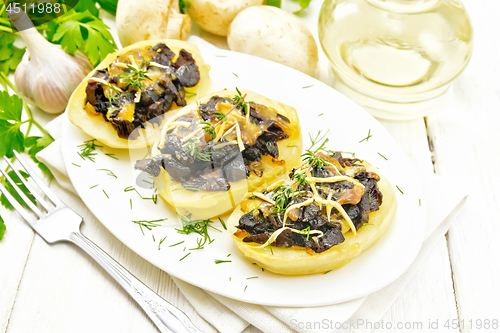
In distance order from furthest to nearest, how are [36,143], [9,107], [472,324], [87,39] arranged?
[87,39] < [36,143] < [9,107] < [472,324]

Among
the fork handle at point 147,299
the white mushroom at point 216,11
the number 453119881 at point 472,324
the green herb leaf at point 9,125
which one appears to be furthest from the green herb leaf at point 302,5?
the number 453119881 at point 472,324

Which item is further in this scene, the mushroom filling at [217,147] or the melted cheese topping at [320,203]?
the mushroom filling at [217,147]

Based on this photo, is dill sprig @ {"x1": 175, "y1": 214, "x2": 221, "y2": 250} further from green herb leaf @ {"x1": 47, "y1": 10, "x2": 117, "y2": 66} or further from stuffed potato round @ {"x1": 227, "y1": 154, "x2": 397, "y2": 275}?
green herb leaf @ {"x1": 47, "y1": 10, "x2": 117, "y2": 66}

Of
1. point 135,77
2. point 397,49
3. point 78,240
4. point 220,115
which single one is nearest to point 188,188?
point 220,115

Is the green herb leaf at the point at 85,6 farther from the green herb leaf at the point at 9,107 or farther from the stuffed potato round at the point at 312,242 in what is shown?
the stuffed potato round at the point at 312,242

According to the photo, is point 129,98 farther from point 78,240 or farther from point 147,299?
point 147,299

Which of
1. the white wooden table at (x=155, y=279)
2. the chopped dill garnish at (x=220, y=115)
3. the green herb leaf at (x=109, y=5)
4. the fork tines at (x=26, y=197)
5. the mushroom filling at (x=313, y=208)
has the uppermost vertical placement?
the green herb leaf at (x=109, y=5)
